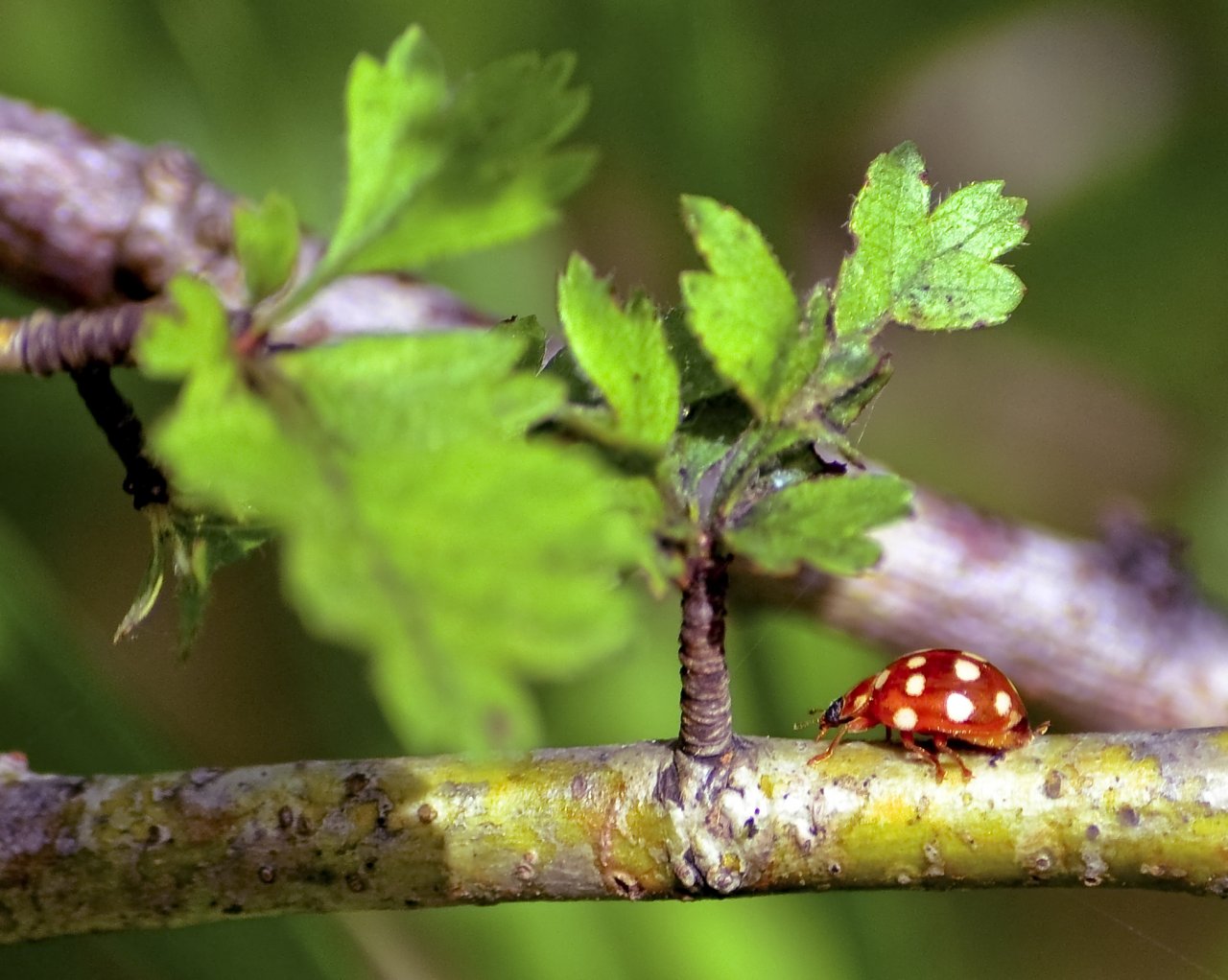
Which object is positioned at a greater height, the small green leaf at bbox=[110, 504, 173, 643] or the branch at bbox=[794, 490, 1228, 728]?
the small green leaf at bbox=[110, 504, 173, 643]

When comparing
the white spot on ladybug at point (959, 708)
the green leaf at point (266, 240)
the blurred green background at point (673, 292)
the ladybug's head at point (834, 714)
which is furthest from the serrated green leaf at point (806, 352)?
the blurred green background at point (673, 292)

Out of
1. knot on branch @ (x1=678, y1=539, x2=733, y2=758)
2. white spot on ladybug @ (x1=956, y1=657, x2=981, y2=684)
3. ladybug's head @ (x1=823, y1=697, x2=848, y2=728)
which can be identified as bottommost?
ladybug's head @ (x1=823, y1=697, x2=848, y2=728)

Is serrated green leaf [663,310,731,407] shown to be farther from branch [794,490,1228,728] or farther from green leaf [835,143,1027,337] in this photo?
branch [794,490,1228,728]

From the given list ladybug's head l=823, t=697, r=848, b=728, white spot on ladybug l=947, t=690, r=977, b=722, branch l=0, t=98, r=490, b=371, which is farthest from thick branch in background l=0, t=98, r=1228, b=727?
white spot on ladybug l=947, t=690, r=977, b=722

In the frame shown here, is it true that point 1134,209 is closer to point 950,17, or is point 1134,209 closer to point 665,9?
point 950,17

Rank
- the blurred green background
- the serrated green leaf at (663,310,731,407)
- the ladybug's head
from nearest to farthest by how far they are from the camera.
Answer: the serrated green leaf at (663,310,731,407) → the ladybug's head → the blurred green background

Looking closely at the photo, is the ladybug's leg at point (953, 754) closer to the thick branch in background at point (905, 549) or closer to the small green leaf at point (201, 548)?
the small green leaf at point (201, 548)

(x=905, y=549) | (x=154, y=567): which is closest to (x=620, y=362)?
(x=154, y=567)
